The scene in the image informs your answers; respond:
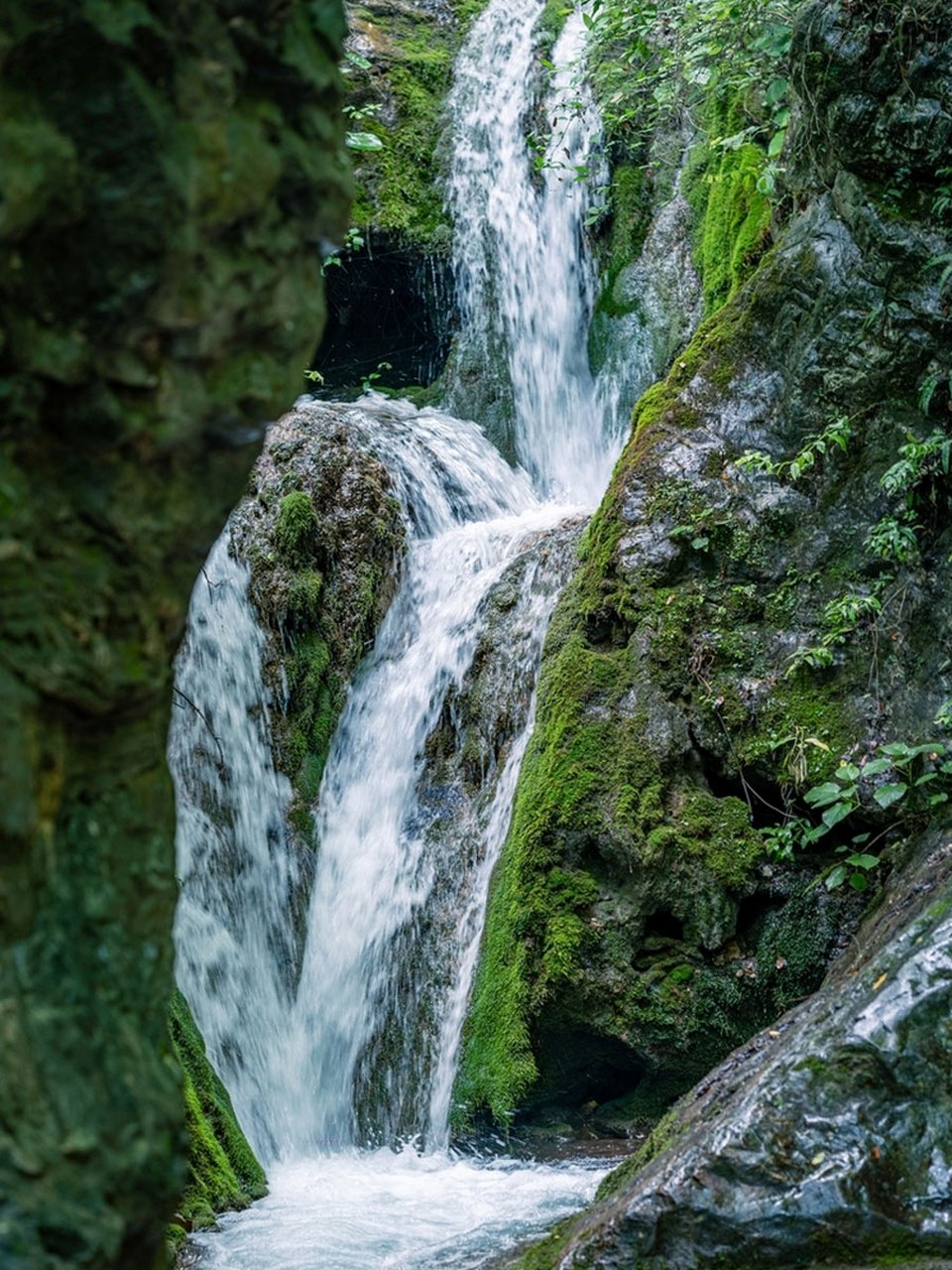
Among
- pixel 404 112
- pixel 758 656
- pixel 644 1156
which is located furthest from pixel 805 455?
pixel 404 112

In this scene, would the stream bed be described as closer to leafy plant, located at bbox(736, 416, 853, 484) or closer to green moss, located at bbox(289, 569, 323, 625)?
leafy plant, located at bbox(736, 416, 853, 484)

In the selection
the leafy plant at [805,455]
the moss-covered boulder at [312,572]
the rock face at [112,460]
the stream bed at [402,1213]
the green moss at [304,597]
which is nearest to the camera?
the rock face at [112,460]

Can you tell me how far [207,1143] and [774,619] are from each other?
3.95m

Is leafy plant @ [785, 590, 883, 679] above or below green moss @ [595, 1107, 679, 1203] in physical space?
above

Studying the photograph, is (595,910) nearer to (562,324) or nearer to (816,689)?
(816,689)

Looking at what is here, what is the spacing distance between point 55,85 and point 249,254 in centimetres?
40

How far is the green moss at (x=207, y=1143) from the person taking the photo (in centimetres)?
585

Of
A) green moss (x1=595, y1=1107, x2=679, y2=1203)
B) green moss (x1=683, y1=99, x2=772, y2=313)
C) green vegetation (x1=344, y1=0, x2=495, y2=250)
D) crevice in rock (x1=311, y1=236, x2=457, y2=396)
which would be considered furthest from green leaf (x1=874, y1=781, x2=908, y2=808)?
green vegetation (x1=344, y1=0, x2=495, y2=250)

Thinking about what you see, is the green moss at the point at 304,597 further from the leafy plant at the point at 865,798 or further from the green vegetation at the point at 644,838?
the leafy plant at the point at 865,798

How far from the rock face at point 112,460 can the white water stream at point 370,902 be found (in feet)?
11.3

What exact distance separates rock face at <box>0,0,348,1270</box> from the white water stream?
11.3ft

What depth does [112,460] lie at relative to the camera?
204cm

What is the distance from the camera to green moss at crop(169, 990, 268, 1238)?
5848mm

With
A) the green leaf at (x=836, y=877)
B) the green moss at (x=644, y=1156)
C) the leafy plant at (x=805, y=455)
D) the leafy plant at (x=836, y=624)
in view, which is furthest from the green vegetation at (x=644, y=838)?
Answer: the green moss at (x=644, y=1156)
